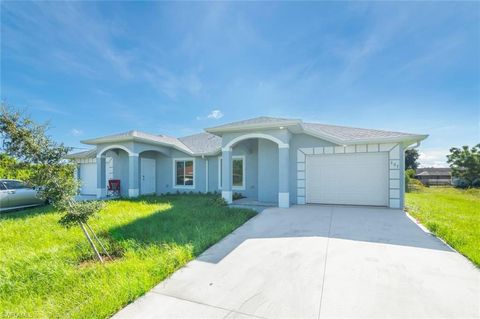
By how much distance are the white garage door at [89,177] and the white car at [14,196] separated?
6.51m

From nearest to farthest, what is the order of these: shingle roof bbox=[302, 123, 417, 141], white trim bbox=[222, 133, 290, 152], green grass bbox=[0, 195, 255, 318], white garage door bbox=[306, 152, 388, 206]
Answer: green grass bbox=[0, 195, 255, 318] → shingle roof bbox=[302, 123, 417, 141] → white trim bbox=[222, 133, 290, 152] → white garage door bbox=[306, 152, 388, 206]

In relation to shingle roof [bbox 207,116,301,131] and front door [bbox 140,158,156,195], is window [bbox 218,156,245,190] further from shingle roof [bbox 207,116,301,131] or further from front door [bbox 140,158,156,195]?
front door [bbox 140,158,156,195]

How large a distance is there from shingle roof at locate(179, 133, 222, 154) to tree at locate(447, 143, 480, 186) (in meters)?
35.4

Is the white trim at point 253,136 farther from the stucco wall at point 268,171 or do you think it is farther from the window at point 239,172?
the window at point 239,172

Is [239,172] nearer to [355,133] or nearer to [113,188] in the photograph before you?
[355,133]

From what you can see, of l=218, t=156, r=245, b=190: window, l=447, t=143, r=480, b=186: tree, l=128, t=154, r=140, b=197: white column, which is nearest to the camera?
l=128, t=154, r=140, b=197: white column

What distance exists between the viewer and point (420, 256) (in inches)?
176

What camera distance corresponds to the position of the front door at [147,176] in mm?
15406

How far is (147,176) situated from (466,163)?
133ft

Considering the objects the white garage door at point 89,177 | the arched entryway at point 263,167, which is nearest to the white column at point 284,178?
the arched entryway at point 263,167

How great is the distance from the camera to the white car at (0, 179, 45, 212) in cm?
1008

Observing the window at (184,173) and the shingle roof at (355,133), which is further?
the window at (184,173)

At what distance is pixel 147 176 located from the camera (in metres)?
15.9

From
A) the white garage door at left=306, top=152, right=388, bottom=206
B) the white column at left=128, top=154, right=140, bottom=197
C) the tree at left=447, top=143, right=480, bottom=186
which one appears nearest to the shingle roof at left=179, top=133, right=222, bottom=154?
the white column at left=128, top=154, right=140, bottom=197
